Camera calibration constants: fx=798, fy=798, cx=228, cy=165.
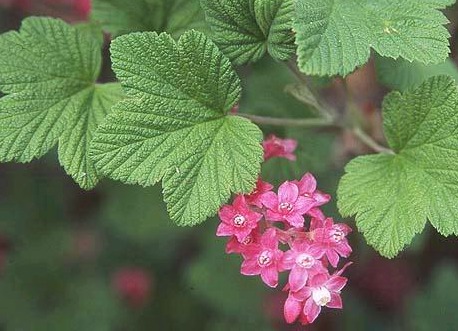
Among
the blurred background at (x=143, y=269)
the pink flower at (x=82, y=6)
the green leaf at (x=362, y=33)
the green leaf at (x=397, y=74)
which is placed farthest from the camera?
the blurred background at (x=143, y=269)

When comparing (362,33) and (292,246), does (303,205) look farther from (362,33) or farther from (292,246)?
(362,33)

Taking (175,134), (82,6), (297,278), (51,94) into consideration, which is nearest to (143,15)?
(51,94)

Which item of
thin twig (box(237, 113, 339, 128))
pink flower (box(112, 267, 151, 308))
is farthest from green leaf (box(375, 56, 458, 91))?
pink flower (box(112, 267, 151, 308))

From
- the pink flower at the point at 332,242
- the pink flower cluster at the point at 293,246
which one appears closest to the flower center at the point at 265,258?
the pink flower cluster at the point at 293,246

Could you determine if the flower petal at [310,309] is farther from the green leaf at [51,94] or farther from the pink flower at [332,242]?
the green leaf at [51,94]

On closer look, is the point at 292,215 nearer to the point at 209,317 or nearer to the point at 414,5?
the point at 414,5

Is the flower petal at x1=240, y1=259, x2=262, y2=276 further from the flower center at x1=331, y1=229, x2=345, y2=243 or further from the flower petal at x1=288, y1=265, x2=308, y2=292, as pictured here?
the flower center at x1=331, y1=229, x2=345, y2=243
